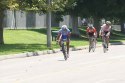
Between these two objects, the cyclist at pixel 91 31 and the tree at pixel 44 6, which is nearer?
the cyclist at pixel 91 31

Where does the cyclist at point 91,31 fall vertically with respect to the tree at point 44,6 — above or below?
below

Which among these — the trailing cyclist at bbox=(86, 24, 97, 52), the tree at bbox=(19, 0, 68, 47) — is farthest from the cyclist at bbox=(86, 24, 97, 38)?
the tree at bbox=(19, 0, 68, 47)

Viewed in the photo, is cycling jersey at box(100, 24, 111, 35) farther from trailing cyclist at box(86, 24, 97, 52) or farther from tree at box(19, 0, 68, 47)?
tree at box(19, 0, 68, 47)

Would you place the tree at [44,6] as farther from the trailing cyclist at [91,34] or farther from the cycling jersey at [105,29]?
the cycling jersey at [105,29]

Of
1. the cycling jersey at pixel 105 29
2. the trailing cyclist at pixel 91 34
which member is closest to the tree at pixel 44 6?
the trailing cyclist at pixel 91 34

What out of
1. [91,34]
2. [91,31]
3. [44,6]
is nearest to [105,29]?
[91,31]

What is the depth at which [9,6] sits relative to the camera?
106 feet

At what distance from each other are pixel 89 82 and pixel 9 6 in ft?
61.8

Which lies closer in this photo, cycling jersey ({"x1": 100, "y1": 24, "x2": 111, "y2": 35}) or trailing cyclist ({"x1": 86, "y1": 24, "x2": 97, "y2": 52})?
cycling jersey ({"x1": 100, "y1": 24, "x2": 111, "y2": 35})

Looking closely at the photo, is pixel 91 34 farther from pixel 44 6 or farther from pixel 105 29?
pixel 44 6

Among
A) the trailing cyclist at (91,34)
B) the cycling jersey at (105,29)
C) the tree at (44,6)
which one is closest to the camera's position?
the cycling jersey at (105,29)

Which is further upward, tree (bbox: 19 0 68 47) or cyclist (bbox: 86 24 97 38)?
tree (bbox: 19 0 68 47)

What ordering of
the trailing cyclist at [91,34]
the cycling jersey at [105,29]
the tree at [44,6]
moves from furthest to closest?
the tree at [44,6] < the trailing cyclist at [91,34] < the cycling jersey at [105,29]

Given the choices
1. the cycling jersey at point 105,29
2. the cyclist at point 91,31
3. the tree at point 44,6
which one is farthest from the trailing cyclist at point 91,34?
the tree at point 44,6
